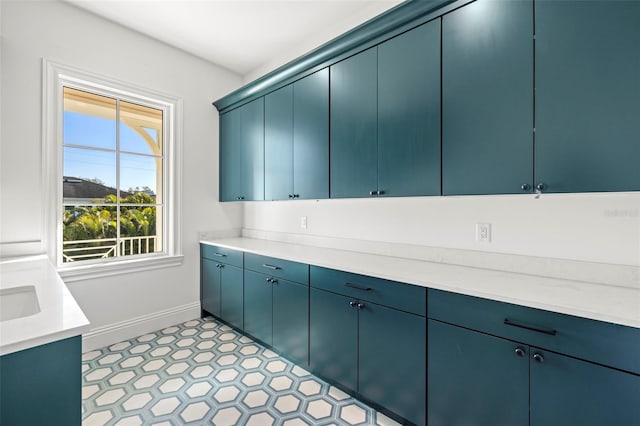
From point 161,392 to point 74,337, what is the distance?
1.41m

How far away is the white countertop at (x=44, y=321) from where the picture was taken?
77cm

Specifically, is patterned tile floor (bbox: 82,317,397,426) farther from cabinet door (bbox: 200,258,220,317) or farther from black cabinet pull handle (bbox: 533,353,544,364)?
black cabinet pull handle (bbox: 533,353,544,364)

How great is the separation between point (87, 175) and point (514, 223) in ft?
10.8

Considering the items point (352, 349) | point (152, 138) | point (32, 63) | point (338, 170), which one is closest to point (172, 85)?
point (152, 138)

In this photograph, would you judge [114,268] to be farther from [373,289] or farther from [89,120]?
[373,289]

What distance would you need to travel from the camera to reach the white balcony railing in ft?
8.24

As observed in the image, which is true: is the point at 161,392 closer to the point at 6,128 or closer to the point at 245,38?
the point at 6,128

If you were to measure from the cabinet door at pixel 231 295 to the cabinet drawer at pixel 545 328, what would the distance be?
72.4 inches

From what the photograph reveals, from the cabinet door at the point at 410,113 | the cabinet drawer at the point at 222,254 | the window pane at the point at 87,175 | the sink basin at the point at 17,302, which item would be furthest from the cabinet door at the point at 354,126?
the window pane at the point at 87,175

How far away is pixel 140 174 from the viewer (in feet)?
9.57

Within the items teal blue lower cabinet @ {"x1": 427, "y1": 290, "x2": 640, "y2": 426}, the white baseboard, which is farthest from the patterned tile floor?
teal blue lower cabinet @ {"x1": 427, "y1": 290, "x2": 640, "y2": 426}

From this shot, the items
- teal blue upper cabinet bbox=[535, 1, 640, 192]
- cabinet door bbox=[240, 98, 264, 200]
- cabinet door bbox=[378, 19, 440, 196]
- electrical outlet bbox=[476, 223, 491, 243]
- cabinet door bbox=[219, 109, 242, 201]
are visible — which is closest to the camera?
teal blue upper cabinet bbox=[535, 1, 640, 192]

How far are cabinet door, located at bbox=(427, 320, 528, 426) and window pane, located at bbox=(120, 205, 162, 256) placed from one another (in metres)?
2.80

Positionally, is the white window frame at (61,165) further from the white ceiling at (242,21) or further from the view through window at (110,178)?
the white ceiling at (242,21)
